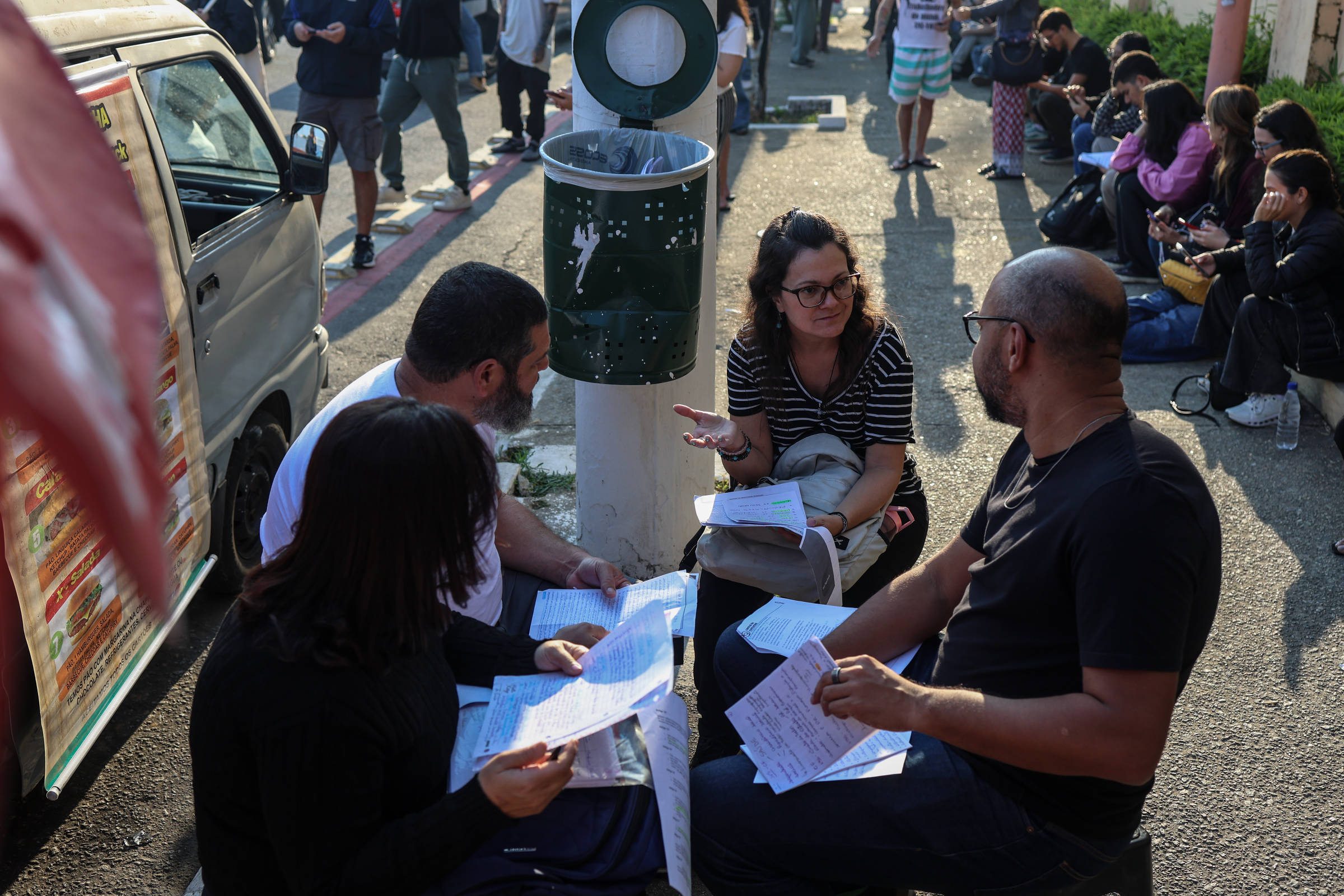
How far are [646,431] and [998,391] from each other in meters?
1.69

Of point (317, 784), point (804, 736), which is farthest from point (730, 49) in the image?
point (317, 784)

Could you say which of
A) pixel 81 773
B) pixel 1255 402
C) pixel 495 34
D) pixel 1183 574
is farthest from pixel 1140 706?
pixel 495 34

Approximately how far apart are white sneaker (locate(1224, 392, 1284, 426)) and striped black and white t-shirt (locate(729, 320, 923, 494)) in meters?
2.81

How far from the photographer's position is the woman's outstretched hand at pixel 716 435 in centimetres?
336

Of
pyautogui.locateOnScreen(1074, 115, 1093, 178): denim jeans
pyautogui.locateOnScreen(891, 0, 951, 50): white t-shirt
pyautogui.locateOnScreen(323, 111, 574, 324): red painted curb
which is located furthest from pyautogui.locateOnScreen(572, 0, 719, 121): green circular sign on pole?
pyautogui.locateOnScreen(891, 0, 951, 50): white t-shirt

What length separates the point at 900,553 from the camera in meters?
3.47

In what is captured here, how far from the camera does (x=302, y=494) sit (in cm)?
235

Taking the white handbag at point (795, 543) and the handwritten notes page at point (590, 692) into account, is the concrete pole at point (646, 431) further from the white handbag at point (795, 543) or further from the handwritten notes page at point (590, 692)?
the handwritten notes page at point (590, 692)

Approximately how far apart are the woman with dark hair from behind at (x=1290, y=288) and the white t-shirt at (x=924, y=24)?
500 centimetres

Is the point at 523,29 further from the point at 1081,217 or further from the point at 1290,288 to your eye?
the point at 1290,288

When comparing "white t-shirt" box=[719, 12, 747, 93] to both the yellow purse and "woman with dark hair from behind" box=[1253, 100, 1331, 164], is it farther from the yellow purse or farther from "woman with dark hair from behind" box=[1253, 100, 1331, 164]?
"woman with dark hair from behind" box=[1253, 100, 1331, 164]

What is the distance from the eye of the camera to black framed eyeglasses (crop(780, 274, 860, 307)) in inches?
129

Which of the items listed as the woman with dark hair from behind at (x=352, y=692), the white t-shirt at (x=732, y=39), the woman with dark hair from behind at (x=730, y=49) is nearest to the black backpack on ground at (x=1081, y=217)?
the woman with dark hair from behind at (x=730, y=49)

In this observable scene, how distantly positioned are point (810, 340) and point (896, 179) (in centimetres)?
736
